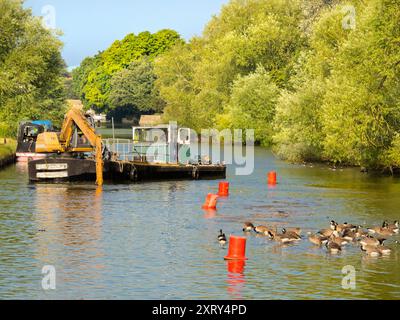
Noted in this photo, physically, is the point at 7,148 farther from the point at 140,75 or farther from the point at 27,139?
the point at 140,75

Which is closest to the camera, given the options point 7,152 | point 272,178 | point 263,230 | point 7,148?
point 263,230

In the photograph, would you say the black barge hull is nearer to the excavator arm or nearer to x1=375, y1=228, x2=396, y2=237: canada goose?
the excavator arm

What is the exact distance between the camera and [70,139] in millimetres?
67500

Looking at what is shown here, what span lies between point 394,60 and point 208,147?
47670mm

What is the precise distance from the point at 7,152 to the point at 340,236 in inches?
1856

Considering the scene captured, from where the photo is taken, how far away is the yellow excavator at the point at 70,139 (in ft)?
199

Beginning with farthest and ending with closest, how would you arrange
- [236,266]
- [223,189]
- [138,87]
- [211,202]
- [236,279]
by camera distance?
[138,87] → [223,189] → [211,202] → [236,266] → [236,279]

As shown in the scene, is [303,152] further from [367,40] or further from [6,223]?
[6,223]

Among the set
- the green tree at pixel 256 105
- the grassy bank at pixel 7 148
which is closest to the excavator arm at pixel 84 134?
the grassy bank at pixel 7 148

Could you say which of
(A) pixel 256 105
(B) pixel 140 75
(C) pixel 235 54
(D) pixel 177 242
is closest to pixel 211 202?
(D) pixel 177 242

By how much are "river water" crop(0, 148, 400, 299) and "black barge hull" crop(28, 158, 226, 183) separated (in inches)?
55.0

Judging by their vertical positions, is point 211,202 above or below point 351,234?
above

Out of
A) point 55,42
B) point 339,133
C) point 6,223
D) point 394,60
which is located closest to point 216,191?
point 339,133

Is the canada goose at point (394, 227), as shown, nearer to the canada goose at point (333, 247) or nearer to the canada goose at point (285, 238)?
the canada goose at point (285, 238)
